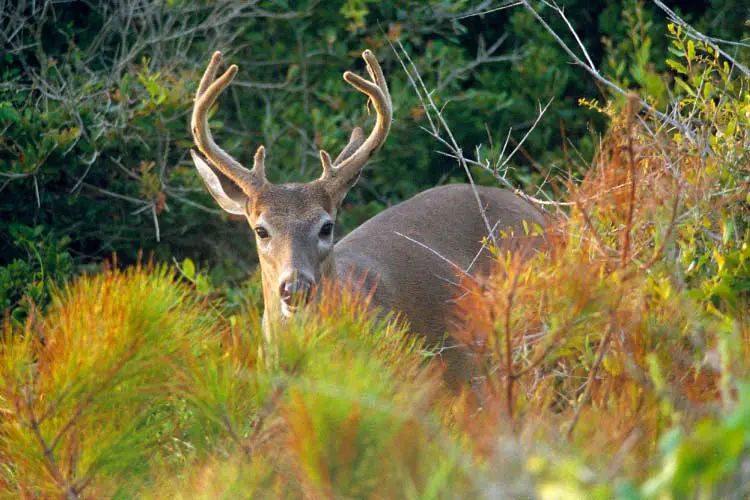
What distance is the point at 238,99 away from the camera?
8.38 metres

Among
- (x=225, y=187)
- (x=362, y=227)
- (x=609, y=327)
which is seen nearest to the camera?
(x=609, y=327)

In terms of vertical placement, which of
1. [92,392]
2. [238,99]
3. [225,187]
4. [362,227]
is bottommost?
[362,227]

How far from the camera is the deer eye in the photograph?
5.59m

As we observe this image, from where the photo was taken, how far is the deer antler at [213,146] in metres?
5.67

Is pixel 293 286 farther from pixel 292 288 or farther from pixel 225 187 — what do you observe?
pixel 225 187

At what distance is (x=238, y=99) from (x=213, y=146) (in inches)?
105

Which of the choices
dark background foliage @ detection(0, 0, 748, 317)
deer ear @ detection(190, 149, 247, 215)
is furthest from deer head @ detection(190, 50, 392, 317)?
dark background foliage @ detection(0, 0, 748, 317)

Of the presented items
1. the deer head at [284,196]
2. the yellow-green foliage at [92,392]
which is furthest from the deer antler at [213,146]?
the yellow-green foliage at [92,392]

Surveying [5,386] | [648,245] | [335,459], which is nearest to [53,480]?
[5,386]

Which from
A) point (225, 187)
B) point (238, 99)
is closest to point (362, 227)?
point (225, 187)

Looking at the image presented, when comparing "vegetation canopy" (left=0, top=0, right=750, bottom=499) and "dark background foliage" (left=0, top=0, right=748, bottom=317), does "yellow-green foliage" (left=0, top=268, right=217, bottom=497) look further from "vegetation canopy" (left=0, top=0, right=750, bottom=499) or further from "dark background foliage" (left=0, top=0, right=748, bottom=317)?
"dark background foliage" (left=0, top=0, right=748, bottom=317)

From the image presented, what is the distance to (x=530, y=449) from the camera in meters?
2.07

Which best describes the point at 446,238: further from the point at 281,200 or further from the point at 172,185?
the point at 172,185

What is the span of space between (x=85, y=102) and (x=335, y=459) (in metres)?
5.33
